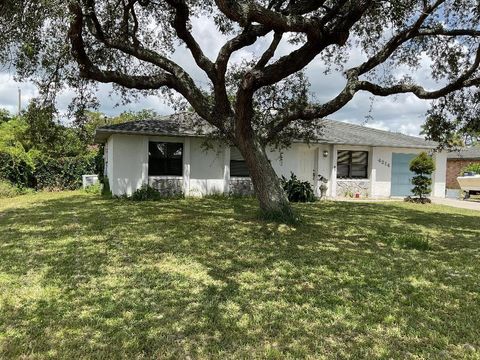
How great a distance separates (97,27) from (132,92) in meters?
3.19

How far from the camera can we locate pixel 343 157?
19.6 meters

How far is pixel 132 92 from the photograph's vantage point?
12695 millimetres

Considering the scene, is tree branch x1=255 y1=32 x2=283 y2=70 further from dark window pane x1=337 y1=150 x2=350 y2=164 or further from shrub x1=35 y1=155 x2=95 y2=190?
shrub x1=35 y1=155 x2=95 y2=190

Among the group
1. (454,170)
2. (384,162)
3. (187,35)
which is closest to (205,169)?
(187,35)

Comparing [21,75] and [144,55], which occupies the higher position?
[144,55]

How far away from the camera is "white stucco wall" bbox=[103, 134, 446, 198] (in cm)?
1530

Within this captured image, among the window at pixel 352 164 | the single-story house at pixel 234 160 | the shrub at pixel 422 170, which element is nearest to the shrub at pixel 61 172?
the single-story house at pixel 234 160

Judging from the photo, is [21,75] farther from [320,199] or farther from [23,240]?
[320,199]

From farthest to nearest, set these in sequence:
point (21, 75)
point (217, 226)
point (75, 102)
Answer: point (75, 102) < point (21, 75) < point (217, 226)

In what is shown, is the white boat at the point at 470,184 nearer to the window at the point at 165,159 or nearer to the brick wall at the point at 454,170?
the brick wall at the point at 454,170

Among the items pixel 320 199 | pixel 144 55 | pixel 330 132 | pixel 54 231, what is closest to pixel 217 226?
pixel 54 231

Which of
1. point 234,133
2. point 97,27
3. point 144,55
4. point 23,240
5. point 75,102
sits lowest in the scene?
point 23,240

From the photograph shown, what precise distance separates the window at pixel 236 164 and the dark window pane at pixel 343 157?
5.25 metres

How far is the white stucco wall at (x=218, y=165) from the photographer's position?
15297 millimetres
